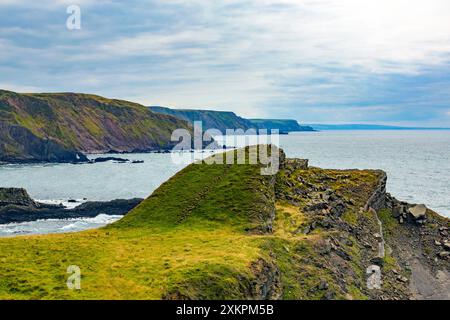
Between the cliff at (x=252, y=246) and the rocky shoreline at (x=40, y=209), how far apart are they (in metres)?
56.6

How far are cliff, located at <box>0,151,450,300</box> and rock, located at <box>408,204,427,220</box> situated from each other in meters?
0.23

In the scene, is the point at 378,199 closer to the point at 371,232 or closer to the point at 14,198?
the point at 371,232

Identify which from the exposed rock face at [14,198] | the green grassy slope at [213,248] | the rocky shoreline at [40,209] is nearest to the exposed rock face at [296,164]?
the green grassy slope at [213,248]

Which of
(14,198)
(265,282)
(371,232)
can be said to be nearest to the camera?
(265,282)

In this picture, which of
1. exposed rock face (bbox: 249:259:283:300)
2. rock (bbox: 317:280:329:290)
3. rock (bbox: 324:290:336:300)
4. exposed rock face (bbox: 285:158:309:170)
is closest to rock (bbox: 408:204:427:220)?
exposed rock face (bbox: 285:158:309:170)

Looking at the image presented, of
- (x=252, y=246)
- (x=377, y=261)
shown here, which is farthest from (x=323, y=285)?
(x=377, y=261)

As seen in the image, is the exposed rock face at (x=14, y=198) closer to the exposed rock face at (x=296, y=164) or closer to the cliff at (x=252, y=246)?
the cliff at (x=252, y=246)

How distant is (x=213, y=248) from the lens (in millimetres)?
43906

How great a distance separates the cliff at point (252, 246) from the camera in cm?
3659

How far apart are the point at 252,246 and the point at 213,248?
3.63 meters

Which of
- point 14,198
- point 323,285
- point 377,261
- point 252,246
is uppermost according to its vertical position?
point 252,246

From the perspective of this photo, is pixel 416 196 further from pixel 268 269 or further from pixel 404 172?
pixel 268 269
